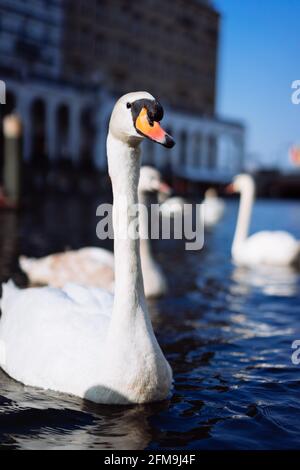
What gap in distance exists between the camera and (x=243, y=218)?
14539 mm

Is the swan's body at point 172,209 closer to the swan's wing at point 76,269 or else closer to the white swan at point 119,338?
the swan's wing at point 76,269

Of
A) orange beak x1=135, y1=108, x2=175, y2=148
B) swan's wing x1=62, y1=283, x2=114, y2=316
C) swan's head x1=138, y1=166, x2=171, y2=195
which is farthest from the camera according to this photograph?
swan's head x1=138, y1=166, x2=171, y2=195

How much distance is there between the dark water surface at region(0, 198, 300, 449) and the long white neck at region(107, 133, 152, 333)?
1.92ft

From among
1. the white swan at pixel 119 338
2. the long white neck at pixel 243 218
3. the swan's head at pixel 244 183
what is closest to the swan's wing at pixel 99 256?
the white swan at pixel 119 338

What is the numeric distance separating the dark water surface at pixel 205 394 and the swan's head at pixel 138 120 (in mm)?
1645

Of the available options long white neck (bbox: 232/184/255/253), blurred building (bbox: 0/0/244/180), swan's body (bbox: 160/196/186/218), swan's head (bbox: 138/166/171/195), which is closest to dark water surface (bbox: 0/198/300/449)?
swan's head (bbox: 138/166/171/195)

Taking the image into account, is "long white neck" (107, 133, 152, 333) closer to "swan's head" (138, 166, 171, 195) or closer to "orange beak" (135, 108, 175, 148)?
"orange beak" (135, 108, 175, 148)

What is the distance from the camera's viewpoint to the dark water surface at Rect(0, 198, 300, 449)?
13.1ft

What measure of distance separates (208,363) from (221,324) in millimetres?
1713

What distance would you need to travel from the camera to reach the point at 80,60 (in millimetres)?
70812

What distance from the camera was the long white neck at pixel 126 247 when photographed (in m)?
4.13

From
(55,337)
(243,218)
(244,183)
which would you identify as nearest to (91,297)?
(55,337)
